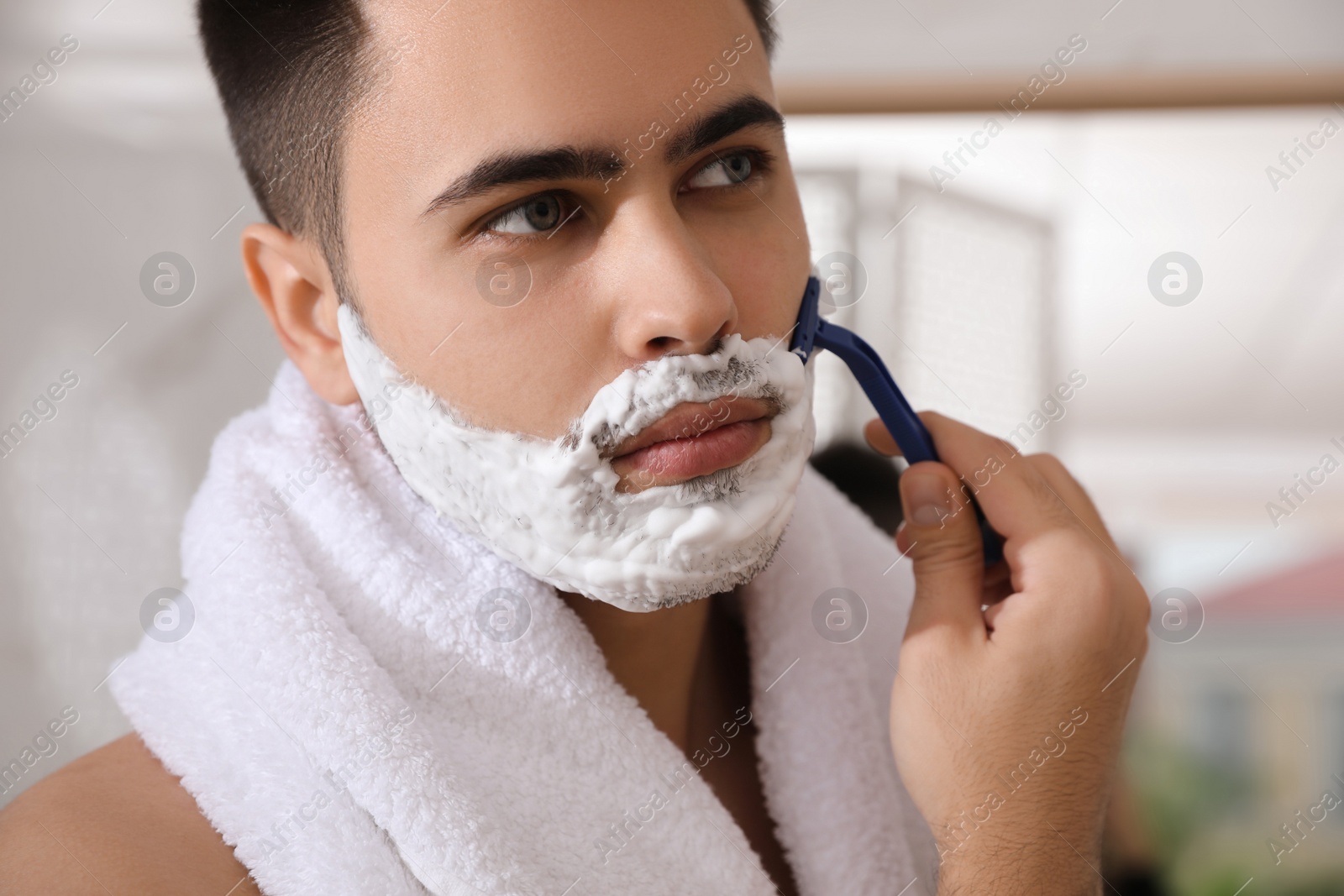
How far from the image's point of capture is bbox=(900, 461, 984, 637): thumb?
621 mm

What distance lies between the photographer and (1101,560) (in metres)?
0.61

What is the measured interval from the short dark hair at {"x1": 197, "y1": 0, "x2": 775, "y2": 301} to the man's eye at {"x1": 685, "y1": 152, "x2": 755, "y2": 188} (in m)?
0.13

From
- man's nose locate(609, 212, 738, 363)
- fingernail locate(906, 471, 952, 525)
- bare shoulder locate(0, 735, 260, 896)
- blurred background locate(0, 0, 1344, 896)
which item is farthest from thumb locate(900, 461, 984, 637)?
blurred background locate(0, 0, 1344, 896)

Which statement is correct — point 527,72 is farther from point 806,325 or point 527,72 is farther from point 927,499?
point 927,499

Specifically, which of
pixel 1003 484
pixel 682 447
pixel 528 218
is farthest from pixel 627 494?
pixel 1003 484

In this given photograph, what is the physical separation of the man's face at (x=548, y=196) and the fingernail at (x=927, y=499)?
147mm

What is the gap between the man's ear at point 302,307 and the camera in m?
0.64

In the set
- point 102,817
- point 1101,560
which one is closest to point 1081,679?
point 1101,560

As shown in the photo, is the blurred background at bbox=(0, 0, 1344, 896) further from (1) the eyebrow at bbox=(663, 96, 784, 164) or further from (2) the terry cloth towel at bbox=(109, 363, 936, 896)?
(1) the eyebrow at bbox=(663, 96, 784, 164)

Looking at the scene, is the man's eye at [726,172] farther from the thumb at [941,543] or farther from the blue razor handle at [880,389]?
the thumb at [941,543]

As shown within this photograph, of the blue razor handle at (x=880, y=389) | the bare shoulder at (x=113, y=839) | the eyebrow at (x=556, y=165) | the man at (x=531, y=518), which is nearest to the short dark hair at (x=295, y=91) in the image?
the man at (x=531, y=518)

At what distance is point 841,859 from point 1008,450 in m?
0.32

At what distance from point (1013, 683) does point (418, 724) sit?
14.9 inches

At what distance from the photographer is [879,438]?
2.28 feet
